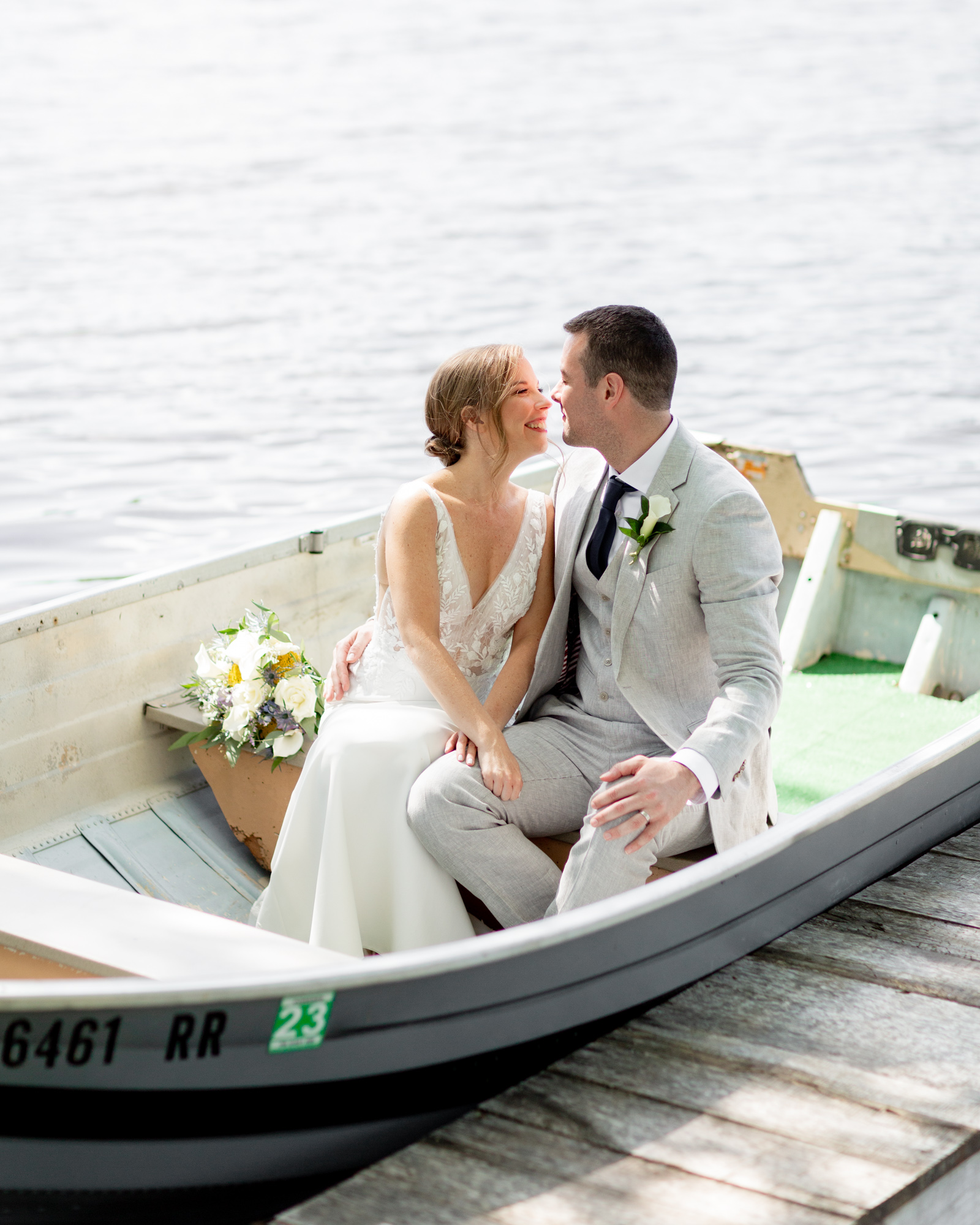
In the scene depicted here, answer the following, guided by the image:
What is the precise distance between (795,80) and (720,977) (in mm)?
28169

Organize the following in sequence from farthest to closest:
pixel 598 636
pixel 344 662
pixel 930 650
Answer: pixel 930 650 < pixel 344 662 < pixel 598 636

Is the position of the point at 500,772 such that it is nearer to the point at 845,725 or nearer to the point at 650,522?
the point at 650,522

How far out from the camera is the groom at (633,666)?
98.7 inches

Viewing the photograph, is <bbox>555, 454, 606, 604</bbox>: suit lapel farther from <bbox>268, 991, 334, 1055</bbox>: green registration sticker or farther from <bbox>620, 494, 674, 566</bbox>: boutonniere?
<bbox>268, 991, 334, 1055</bbox>: green registration sticker

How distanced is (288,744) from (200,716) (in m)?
0.32

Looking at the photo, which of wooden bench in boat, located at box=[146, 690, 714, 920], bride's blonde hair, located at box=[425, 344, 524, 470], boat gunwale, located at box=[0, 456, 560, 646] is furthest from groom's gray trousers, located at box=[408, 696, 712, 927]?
boat gunwale, located at box=[0, 456, 560, 646]

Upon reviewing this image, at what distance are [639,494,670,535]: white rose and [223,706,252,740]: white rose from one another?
1026 millimetres

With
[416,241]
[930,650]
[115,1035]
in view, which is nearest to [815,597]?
[930,650]

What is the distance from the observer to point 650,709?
2.69m

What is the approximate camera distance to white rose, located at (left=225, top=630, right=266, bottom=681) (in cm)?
322

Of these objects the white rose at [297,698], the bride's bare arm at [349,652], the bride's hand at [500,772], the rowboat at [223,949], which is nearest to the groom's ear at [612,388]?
the bride's bare arm at [349,652]

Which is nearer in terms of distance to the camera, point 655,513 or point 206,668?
point 655,513

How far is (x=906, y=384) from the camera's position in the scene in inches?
503

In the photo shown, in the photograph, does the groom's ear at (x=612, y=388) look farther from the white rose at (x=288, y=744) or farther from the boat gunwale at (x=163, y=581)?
the boat gunwale at (x=163, y=581)
